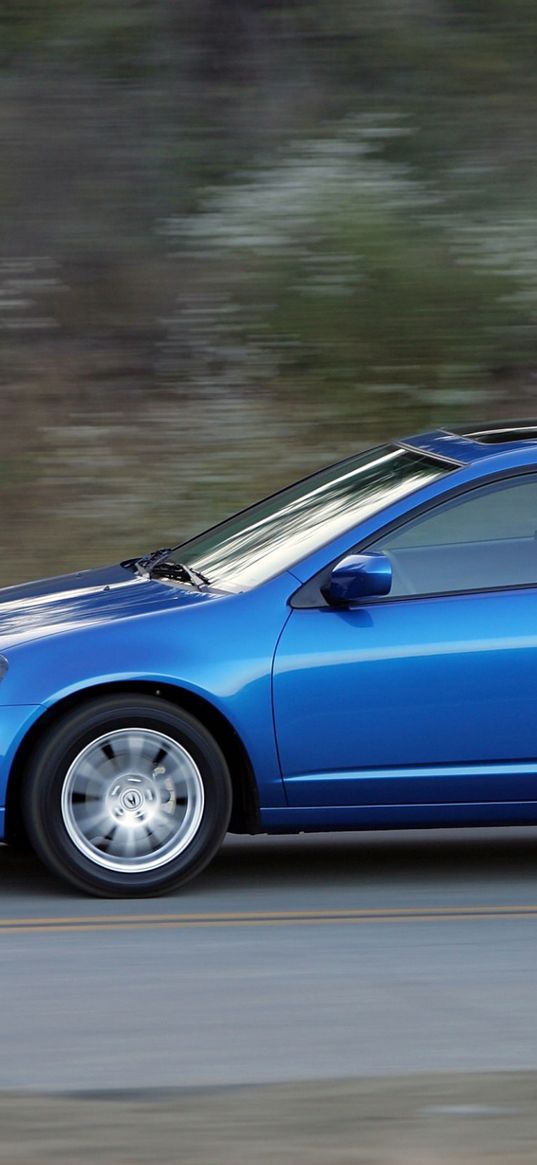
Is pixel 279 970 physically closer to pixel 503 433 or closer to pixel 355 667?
pixel 355 667

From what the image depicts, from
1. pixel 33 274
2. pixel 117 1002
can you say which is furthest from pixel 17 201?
pixel 117 1002

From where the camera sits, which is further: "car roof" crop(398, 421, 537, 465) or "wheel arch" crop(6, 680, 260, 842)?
"car roof" crop(398, 421, 537, 465)

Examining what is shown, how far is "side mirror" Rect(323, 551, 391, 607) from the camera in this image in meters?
5.86

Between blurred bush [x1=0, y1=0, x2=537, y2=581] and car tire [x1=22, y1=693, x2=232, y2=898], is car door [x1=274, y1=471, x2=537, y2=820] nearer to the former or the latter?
car tire [x1=22, y1=693, x2=232, y2=898]

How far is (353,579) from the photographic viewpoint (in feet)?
19.2

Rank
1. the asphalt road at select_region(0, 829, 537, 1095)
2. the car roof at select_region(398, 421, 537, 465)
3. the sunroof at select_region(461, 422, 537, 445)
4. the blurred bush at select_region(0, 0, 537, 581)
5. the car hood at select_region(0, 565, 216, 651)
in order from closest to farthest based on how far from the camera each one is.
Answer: the asphalt road at select_region(0, 829, 537, 1095), the car hood at select_region(0, 565, 216, 651), the car roof at select_region(398, 421, 537, 465), the sunroof at select_region(461, 422, 537, 445), the blurred bush at select_region(0, 0, 537, 581)

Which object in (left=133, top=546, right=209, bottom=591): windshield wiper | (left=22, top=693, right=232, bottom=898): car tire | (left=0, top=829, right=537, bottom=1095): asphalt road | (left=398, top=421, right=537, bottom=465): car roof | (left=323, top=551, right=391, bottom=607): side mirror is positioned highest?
(left=398, top=421, right=537, bottom=465): car roof

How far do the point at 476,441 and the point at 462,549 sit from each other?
23.1 inches

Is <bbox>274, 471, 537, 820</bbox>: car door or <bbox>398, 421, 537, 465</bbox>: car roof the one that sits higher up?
<bbox>398, 421, 537, 465</bbox>: car roof

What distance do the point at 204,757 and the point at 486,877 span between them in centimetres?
119

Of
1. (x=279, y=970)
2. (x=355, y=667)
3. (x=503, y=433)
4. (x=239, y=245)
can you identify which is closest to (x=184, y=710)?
(x=355, y=667)

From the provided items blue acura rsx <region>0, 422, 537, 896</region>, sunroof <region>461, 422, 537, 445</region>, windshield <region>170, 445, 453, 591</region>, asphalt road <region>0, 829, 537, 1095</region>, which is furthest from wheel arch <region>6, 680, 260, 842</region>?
sunroof <region>461, 422, 537, 445</region>

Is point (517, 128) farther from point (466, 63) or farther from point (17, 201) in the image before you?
point (17, 201)

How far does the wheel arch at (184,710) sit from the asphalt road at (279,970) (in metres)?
0.31
